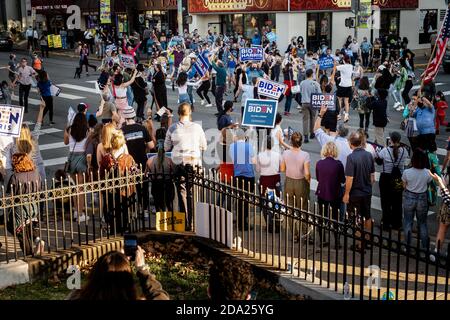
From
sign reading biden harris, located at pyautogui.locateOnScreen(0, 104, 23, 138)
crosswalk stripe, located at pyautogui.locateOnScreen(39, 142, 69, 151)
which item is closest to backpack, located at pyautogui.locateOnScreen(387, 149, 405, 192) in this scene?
sign reading biden harris, located at pyautogui.locateOnScreen(0, 104, 23, 138)

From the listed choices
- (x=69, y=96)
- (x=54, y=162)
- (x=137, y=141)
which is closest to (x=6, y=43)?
(x=69, y=96)

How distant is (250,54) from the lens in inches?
782

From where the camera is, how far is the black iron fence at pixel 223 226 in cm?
735

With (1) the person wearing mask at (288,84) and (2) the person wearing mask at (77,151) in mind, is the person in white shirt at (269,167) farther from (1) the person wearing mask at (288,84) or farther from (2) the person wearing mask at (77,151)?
(1) the person wearing mask at (288,84)

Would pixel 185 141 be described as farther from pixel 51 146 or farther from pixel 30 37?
pixel 30 37

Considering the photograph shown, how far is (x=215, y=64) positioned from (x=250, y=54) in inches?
44.5

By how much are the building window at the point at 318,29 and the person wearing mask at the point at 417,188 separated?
29.3m

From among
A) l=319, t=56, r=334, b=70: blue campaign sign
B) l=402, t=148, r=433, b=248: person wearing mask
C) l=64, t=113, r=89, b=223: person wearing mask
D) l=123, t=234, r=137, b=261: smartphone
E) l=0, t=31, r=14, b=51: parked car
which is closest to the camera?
l=123, t=234, r=137, b=261: smartphone

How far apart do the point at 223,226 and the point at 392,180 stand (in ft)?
9.31

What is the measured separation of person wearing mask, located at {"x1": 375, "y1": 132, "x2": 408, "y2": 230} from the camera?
373 inches

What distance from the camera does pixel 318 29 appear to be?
123ft

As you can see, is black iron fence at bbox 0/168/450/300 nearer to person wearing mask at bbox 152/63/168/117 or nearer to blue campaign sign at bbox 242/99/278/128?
blue campaign sign at bbox 242/99/278/128

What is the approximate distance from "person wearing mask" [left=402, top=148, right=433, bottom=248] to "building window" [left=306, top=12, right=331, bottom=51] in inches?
1152
